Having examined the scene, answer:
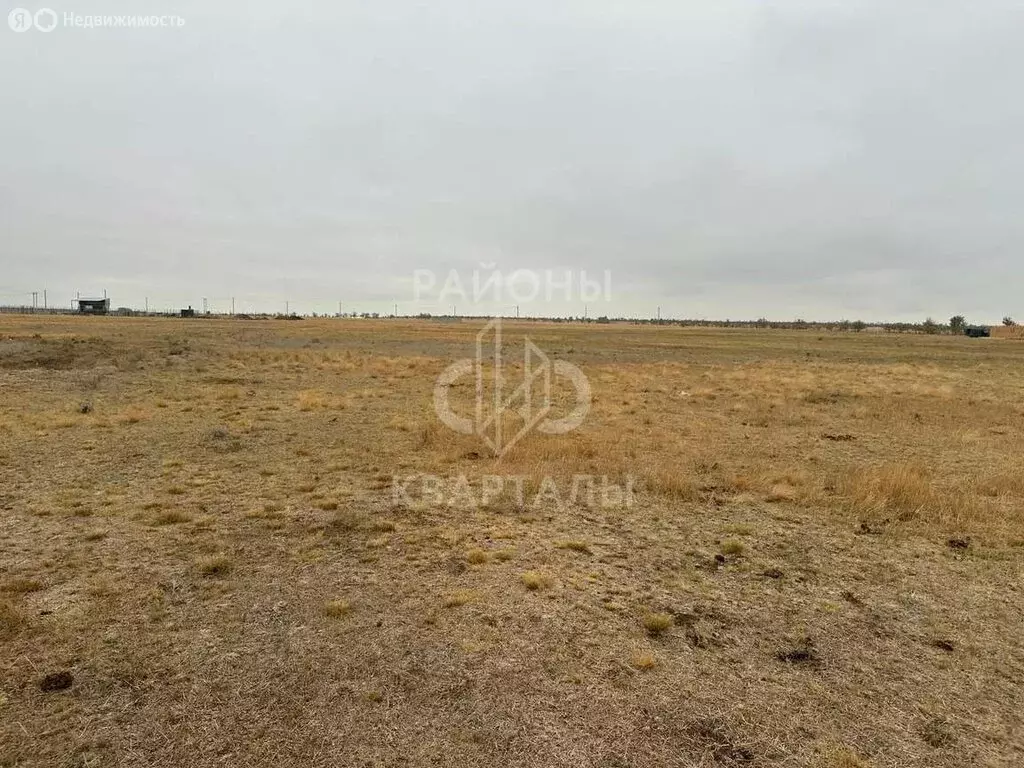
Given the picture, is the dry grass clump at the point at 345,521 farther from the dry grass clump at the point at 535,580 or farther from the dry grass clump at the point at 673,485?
the dry grass clump at the point at 673,485

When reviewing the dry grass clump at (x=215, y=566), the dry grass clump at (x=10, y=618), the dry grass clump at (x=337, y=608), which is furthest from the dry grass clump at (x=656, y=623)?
the dry grass clump at (x=10, y=618)

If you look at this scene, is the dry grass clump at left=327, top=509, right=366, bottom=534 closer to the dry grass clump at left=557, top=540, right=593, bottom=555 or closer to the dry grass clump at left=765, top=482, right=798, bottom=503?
the dry grass clump at left=557, top=540, right=593, bottom=555

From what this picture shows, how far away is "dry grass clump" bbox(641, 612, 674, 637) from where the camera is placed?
14.8ft

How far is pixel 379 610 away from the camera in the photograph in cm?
477

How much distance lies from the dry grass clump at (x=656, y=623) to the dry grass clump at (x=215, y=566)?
3.97 meters

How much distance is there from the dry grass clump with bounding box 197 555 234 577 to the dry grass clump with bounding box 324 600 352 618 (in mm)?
1358

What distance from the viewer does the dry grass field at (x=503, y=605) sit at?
330 centimetres

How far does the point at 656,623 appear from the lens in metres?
4.58

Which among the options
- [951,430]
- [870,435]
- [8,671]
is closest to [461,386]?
[870,435]

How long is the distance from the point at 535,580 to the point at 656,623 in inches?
48.0

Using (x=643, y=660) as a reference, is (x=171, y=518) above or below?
above

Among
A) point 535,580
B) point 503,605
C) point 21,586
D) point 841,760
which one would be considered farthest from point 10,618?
point 841,760

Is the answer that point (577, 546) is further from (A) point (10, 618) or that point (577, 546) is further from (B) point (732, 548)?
(A) point (10, 618)

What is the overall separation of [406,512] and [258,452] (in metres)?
4.79
